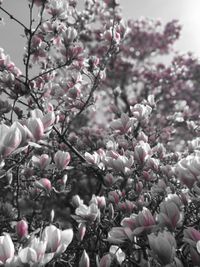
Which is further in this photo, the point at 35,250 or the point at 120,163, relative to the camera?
the point at 120,163

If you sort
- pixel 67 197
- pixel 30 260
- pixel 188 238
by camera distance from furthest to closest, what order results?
pixel 67 197, pixel 188 238, pixel 30 260

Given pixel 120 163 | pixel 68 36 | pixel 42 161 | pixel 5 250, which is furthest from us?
pixel 68 36

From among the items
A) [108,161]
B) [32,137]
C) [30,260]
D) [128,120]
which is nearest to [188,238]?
[30,260]

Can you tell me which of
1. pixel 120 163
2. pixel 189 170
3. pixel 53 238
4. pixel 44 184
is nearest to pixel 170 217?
pixel 189 170

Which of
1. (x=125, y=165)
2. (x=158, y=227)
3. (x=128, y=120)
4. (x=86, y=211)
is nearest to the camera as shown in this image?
(x=158, y=227)

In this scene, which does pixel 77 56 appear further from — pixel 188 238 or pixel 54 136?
pixel 188 238

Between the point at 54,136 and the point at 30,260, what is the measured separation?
3083 millimetres

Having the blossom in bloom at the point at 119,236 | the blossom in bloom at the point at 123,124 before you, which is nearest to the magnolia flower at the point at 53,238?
the blossom in bloom at the point at 119,236

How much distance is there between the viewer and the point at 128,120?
270cm

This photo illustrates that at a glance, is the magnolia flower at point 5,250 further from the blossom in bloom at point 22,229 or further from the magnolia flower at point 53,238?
the blossom in bloom at point 22,229

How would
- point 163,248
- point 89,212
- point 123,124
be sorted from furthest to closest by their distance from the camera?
point 123,124 → point 89,212 → point 163,248

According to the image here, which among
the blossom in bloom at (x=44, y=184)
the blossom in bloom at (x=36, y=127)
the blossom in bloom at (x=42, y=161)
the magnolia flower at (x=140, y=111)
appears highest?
the magnolia flower at (x=140, y=111)

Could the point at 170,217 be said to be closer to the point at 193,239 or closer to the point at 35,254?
the point at 193,239

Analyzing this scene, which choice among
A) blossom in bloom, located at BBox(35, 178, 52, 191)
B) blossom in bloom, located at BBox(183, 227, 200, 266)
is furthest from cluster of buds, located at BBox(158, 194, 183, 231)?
blossom in bloom, located at BBox(35, 178, 52, 191)
